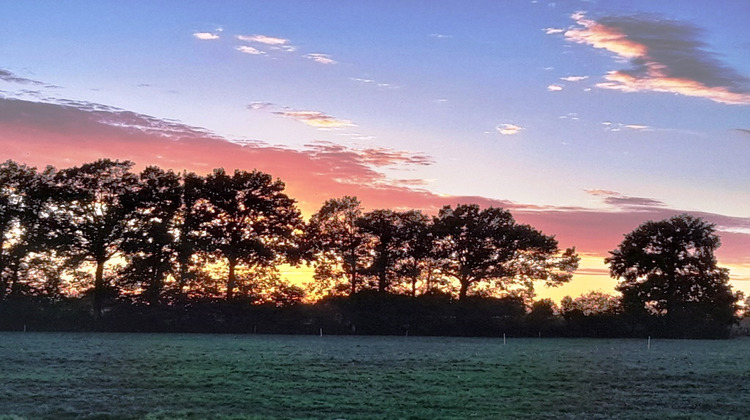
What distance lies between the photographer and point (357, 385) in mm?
30141

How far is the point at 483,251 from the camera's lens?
87.2 metres

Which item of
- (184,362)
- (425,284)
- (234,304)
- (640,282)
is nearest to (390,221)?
(425,284)

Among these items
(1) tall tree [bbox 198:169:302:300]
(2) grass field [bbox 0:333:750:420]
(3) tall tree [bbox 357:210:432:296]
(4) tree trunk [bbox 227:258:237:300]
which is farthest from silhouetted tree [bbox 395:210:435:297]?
(2) grass field [bbox 0:333:750:420]

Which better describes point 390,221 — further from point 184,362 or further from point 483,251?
point 184,362

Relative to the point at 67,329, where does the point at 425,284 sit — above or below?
above

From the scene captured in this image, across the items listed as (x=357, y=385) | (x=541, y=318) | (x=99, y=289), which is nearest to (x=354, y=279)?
(x=541, y=318)

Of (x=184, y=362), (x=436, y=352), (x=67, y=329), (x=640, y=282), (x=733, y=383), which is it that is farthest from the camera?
(x=640, y=282)

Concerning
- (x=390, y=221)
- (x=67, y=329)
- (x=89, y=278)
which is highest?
(x=390, y=221)

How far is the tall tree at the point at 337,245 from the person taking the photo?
285 feet

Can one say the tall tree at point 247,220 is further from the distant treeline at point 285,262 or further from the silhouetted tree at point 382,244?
the silhouetted tree at point 382,244

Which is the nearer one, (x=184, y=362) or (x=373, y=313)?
(x=184, y=362)

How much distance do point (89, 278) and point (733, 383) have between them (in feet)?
200

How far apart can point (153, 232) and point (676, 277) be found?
56.5 meters

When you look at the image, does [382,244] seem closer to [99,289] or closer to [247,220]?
[247,220]
